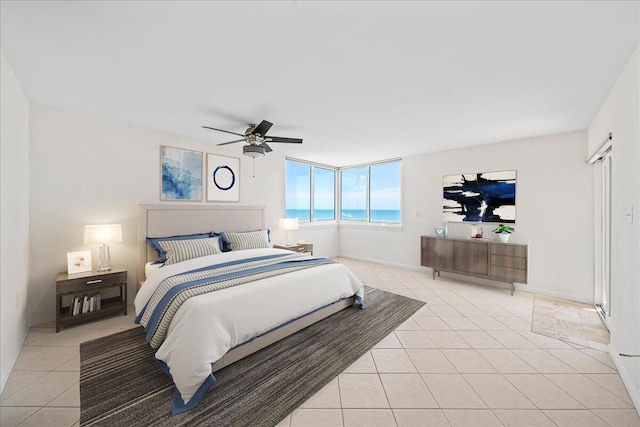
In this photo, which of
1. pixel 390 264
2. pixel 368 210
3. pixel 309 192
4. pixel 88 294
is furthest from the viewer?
pixel 368 210

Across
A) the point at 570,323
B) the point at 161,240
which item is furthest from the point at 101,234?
the point at 570,323

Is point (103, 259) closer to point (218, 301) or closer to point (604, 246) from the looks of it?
point (218, 301)

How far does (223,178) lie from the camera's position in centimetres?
454

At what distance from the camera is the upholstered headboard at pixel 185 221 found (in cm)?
360

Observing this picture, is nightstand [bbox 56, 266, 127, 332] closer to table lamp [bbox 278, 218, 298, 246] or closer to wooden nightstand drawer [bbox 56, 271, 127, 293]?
wooden nightstand drawer [bbox 56, 271, 127, 293]

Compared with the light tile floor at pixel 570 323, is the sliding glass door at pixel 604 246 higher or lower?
higher

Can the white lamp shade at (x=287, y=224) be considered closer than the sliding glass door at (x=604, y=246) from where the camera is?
No

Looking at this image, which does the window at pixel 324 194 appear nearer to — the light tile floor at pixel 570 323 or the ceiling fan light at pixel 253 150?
the ceiling fan light at pixel 253 150

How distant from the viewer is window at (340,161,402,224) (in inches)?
243

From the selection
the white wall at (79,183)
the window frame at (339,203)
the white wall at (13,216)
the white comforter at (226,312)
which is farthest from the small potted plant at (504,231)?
the white wall at (13,216)

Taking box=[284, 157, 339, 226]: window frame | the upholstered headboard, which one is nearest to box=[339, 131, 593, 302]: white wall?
box=[284, 157, 339, 226]: window frame

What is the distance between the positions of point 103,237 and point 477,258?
17.9ft

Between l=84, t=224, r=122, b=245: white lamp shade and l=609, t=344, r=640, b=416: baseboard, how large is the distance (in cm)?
498

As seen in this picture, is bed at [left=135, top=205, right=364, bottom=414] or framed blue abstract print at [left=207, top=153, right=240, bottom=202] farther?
framed blue abstract print at [left=207, top=153, right=240, bottom=202]
